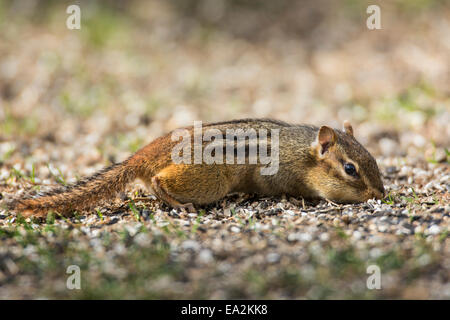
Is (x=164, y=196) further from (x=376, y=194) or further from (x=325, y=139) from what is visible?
(x=376, y=194)

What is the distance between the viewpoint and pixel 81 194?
5.13 meters

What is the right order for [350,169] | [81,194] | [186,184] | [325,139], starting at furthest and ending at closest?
[325,139] → [350,169] → [186,184] → [81,194]

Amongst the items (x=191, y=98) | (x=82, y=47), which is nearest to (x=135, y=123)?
(x=191, y=98)

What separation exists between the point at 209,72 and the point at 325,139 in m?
6.02

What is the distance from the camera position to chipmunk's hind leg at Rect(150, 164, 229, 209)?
5.22 metres

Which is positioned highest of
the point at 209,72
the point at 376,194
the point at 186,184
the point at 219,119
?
the point at 209,72

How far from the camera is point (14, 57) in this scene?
35.5ft

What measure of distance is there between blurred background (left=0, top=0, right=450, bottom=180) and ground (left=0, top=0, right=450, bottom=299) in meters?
0.04

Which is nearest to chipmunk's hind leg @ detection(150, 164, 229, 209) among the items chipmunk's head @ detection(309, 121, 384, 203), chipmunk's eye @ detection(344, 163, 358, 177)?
chipmunk's head @ detection(309, 121, 384, 203)

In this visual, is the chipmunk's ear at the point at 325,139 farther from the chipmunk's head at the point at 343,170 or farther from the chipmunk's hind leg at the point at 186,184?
the chipmunk's hind leg at the point at 186,184

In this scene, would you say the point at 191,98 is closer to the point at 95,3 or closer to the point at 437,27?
the point at 95,3

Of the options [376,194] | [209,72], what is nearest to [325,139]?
[376,194]
